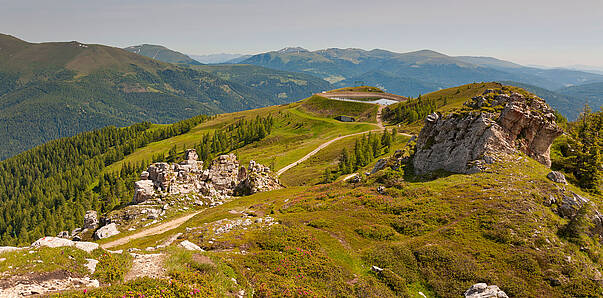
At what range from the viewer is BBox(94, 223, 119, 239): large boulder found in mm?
50844

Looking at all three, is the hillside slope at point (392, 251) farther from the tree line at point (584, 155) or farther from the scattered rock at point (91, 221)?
the scattered rock at point (91, 221)

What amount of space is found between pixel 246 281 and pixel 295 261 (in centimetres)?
504

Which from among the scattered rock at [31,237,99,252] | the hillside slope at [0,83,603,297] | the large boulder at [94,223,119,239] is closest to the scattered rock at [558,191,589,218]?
the hillside slope at [0,83,603,297]

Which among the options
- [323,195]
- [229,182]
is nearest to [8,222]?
[229,182]

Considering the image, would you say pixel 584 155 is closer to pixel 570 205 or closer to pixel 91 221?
pixel 570 205

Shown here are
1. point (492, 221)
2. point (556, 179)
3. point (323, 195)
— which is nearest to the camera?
point (492, 221)

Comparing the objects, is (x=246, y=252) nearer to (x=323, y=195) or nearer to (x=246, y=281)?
(x=246, y=281)

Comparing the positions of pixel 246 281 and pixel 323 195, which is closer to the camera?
pixel 246 281

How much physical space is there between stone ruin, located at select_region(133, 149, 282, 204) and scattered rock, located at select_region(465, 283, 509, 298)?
61.2 m

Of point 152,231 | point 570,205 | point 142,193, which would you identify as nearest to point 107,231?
point 152,231

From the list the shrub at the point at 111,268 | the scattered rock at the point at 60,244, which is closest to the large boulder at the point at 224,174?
the scattered rock at the point at 60,244

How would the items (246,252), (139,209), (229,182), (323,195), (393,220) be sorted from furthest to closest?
(229,182) → (139,209) → (323,195) → (393,220) → (246,252)

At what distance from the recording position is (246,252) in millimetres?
25734

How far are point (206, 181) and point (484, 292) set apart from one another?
234ft
